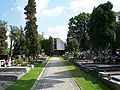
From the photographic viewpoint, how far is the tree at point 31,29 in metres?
67.4

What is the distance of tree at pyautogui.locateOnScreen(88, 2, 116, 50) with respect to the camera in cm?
5425

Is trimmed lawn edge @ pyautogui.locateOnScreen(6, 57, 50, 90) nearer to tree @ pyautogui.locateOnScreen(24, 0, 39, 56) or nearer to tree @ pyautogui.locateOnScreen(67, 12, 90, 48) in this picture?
tree @ pyautogui.locateOnScreen(24, 0, 39, 56)

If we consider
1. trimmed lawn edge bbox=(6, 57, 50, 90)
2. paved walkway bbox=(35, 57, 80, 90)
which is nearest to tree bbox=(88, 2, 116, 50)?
paved walkway bbox=(35, 57, 80, 90)

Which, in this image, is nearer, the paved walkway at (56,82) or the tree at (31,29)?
the paved walkway at (56,82)

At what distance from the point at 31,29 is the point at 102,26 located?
17971 mm

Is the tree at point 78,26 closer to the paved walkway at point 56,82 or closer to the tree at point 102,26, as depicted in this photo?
the tree at point 102,26

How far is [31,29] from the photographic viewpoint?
67188mm

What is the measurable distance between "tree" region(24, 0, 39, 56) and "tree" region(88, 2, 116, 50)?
15.8 metres

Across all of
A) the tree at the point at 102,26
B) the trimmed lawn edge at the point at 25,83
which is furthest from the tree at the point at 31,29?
the trimmed lawn edge at the point at 25,83

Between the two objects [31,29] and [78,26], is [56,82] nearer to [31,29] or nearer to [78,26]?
[31,29]

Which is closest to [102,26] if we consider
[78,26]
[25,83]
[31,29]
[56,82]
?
[31,29]

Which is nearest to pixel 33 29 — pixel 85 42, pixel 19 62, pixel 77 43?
pixel 19 62

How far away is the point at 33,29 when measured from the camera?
6719cm

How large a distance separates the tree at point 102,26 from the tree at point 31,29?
52.0 feet
